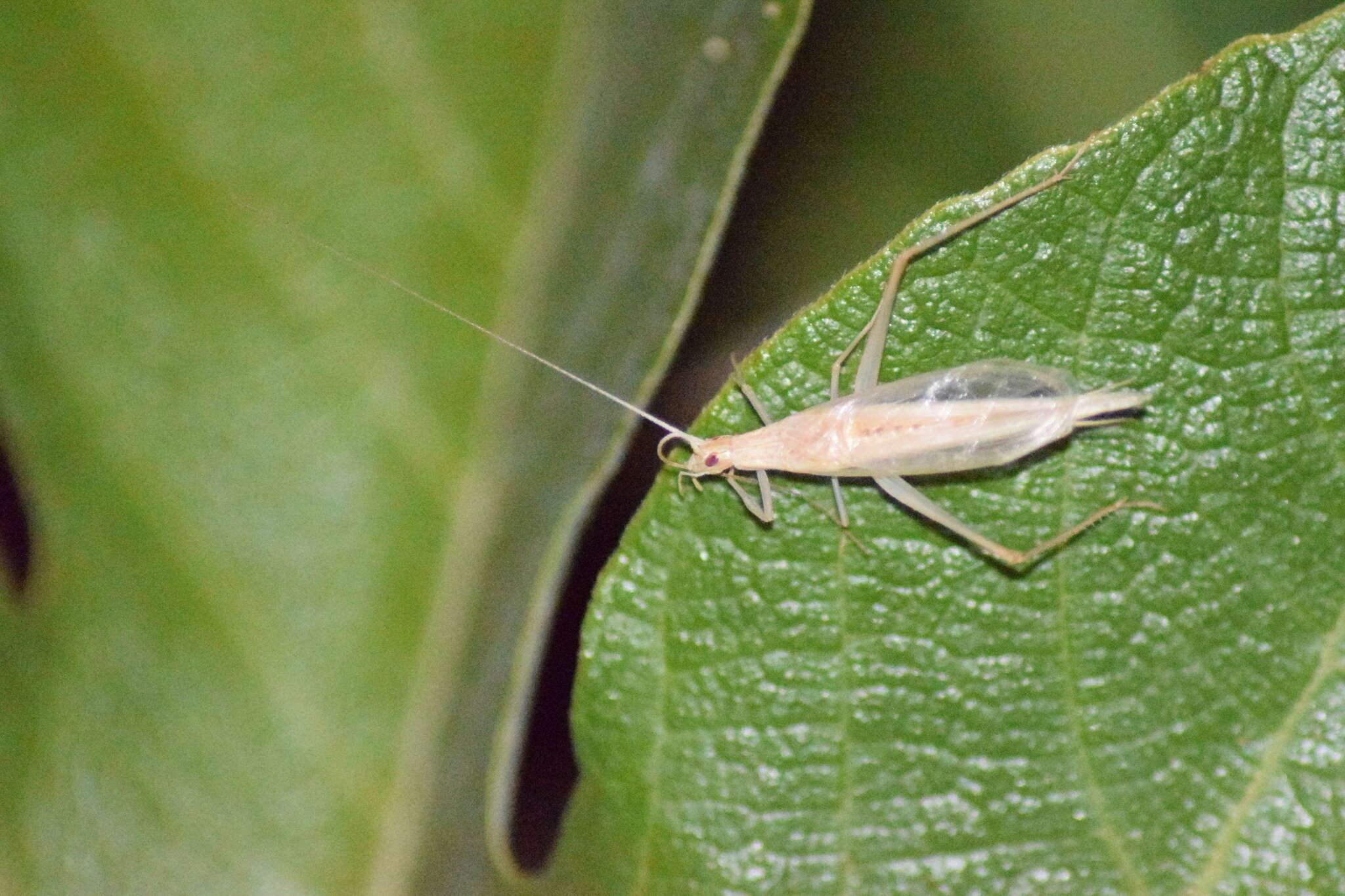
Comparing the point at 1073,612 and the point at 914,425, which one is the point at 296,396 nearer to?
the point at 914,425

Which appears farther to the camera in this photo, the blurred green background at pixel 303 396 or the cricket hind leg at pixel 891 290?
the blurred green background at pixel 303 396

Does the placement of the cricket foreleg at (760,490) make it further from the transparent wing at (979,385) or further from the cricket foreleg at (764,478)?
the transparent wing at (979,385)

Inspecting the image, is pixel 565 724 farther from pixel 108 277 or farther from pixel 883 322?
pixel 108 277

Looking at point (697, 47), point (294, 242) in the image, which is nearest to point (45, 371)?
point (294, 242)

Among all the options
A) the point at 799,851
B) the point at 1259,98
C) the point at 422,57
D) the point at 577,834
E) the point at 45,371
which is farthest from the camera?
the point at 422,57

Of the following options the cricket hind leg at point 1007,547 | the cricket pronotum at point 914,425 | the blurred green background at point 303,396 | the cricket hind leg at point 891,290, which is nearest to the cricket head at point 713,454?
the cricket pronotum at point 914,425

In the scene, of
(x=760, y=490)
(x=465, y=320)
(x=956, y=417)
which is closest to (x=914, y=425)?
(x=956, y=417)
